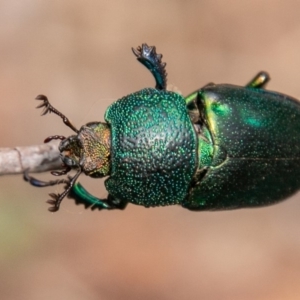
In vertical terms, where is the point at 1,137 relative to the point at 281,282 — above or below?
above

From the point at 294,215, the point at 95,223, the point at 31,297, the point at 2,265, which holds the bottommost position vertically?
the point at 31,297

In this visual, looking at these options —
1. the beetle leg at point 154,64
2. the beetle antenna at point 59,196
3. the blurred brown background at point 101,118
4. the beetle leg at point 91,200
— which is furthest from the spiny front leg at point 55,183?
the blurred brown background at point 101,118

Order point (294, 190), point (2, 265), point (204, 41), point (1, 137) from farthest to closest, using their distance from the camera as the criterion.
Result: point (204, 41) → point (1, 137) → point (2, 265) → point (294, 190)

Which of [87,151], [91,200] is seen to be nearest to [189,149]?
[87,151]

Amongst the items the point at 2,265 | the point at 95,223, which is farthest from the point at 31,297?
the point at 95,223

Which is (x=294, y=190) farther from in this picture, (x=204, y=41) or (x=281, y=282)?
(x=204, y=41)

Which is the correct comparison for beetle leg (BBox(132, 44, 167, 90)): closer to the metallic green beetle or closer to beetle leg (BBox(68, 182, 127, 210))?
the metallic green beetle

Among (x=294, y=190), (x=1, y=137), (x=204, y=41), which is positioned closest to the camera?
(x=294, y=190)

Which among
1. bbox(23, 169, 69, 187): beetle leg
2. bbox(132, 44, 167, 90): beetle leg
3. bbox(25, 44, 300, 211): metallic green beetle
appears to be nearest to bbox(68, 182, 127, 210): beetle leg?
bbox(25, 44, 300, 211): metallic green beetle
